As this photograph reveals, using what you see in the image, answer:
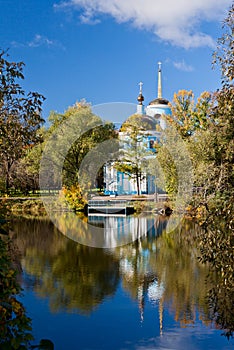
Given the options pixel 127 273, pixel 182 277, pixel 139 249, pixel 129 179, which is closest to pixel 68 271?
pixel 127 273

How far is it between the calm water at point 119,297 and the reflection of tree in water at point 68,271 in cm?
2

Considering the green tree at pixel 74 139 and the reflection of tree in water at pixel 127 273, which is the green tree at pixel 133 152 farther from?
the reflection of tree in water at pixel 127 273

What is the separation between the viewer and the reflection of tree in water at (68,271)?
7.58 meters

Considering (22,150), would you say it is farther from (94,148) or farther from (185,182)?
(94,148)

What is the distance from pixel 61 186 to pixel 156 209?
581cm

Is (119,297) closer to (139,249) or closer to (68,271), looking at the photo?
(68,271)

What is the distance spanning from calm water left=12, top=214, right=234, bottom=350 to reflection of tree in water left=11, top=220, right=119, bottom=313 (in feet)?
0.05

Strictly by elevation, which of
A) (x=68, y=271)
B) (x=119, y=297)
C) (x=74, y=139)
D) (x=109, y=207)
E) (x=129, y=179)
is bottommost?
(x=119, y=297)

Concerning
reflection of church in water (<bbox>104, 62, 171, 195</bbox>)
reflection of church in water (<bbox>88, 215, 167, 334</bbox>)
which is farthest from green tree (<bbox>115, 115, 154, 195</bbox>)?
reflection of church in water (<bbox>88, 215, 167, 334</bbox>)

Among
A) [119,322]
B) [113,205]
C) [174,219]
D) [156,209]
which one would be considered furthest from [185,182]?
[119,322]

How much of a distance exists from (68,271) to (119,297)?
2.17 m

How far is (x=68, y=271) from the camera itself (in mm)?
9539

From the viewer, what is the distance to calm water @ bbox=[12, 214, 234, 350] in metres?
5.84

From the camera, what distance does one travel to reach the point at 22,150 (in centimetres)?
482
